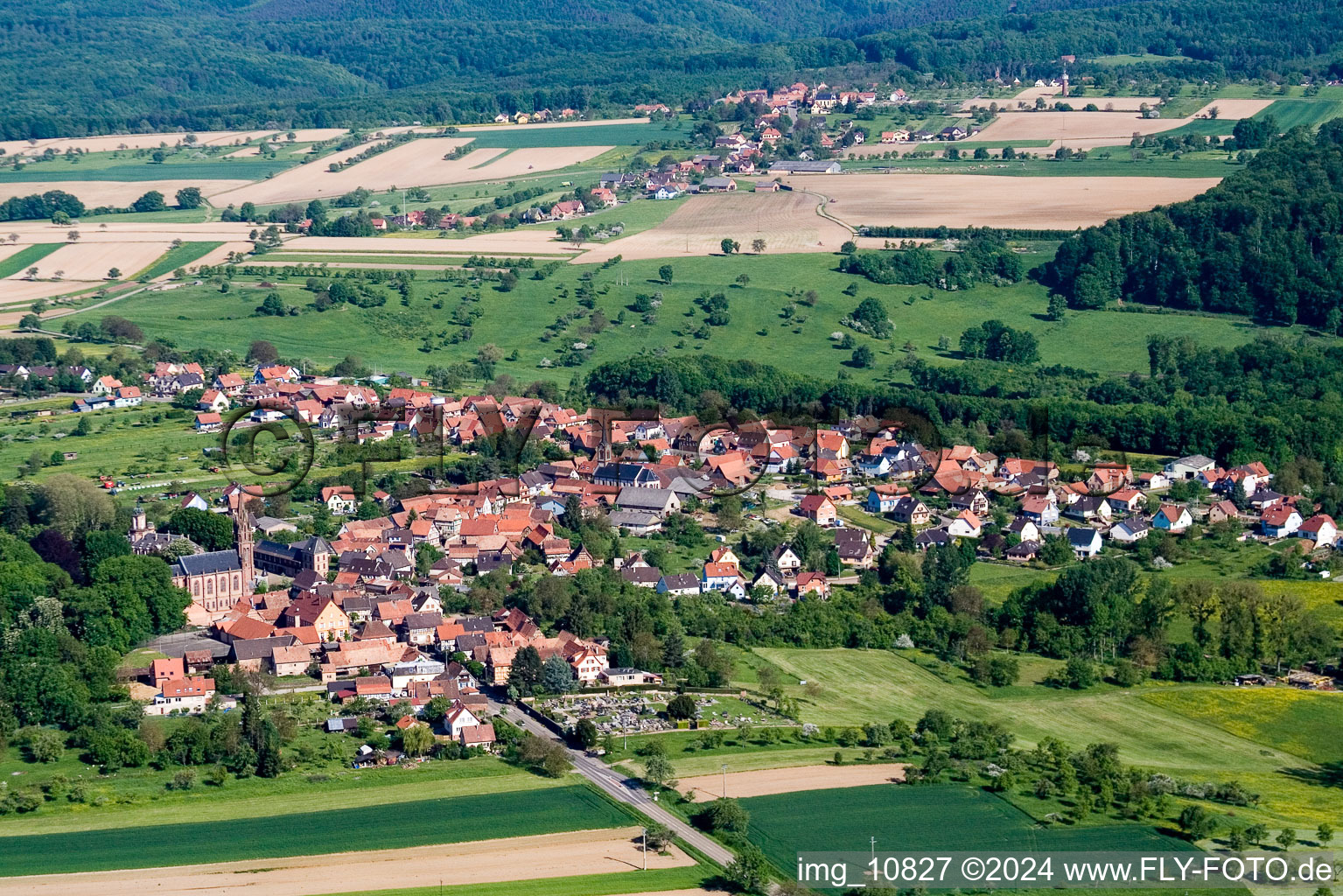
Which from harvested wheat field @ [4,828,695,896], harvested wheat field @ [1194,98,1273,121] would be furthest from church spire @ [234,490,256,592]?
harvested wheat field @ [1194,98,1273,121]

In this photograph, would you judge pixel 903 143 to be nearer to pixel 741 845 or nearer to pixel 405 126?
pixel 405 126

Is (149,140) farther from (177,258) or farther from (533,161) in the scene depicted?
(177,258)

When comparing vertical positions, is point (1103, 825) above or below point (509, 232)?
below

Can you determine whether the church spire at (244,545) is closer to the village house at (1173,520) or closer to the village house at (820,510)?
the village house at (820,510)

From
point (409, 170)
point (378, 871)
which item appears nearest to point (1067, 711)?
point (378, 871)

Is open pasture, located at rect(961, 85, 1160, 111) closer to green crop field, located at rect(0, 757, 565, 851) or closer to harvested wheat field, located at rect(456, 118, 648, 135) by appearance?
harvested wheat field, located at rect(456, 118, 648, 135)

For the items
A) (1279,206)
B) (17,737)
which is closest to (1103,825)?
(17,737)
